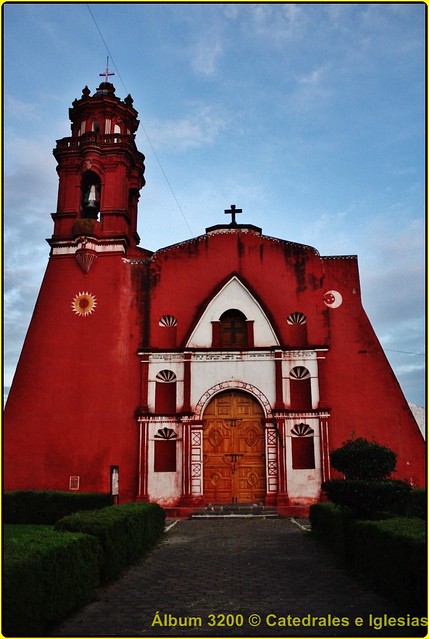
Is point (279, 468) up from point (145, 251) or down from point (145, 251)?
down

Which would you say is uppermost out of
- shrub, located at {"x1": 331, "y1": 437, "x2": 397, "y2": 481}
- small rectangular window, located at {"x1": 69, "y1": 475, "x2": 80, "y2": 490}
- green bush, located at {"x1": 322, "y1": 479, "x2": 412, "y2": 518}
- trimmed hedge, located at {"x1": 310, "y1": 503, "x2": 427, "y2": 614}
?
shrub, located at {"x1": 331, "y1": 437, "x2": 397, "y2": 481}

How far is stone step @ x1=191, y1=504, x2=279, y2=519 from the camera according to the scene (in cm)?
1568

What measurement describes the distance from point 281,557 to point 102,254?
12.6 m

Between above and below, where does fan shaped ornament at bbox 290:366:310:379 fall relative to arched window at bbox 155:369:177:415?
above

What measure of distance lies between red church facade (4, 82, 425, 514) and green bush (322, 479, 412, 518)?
24.4ft

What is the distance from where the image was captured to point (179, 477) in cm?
1705

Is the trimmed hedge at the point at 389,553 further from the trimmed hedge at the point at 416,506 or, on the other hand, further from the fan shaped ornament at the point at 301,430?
the fan shaped ornament at the point at 301,430

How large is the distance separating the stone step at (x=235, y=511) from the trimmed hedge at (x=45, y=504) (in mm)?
2691

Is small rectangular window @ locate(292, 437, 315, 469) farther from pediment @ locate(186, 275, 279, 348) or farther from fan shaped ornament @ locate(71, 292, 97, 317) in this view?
fan shaped ornament @ locate(71, 292, 97, 317)

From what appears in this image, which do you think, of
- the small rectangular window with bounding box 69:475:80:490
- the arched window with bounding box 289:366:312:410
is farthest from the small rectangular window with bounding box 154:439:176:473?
the arched window with bounding box 289:366:312:410

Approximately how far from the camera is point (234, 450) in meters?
17.4

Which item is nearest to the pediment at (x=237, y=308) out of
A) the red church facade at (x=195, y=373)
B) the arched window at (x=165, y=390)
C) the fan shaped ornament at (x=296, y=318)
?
the red church facade at (x=195, y=373)

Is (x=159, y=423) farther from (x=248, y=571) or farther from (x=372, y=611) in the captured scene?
(x=372, y=611)

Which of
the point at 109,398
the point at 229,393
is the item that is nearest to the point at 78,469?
the point at 109,398
